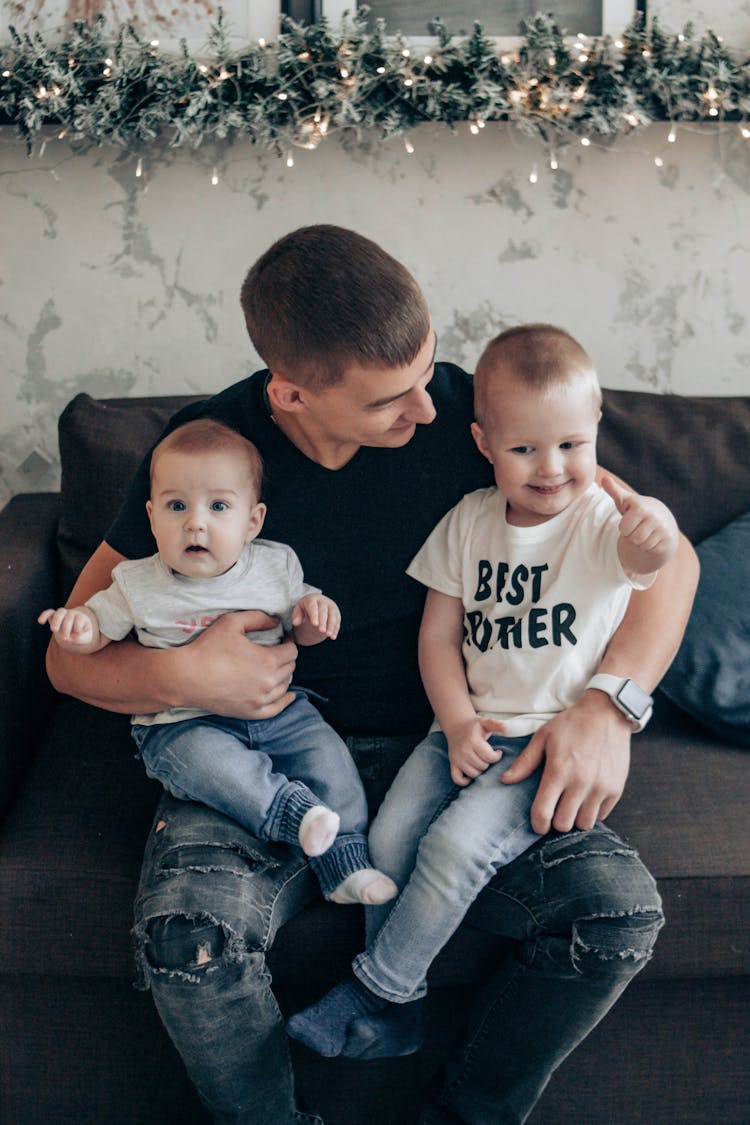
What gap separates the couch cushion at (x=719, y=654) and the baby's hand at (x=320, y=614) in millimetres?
570

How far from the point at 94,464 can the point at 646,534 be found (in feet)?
3.24

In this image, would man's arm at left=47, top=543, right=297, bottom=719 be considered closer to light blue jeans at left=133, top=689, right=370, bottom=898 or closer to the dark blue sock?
light blue jeans at left=133, top=689, right=370, bottom=898

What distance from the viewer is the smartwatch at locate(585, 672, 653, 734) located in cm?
140

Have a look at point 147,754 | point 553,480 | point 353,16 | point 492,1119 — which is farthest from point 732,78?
point 492,1119

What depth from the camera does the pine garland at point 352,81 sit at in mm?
1872

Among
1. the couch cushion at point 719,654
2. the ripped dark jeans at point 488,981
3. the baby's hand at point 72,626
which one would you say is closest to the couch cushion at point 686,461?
the couch cushion at point 719,654

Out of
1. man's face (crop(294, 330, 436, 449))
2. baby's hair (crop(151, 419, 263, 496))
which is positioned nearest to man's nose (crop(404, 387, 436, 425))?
man's face (crop(294, 330, 436, 449))

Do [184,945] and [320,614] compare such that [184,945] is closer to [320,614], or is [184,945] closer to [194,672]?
[194,672]

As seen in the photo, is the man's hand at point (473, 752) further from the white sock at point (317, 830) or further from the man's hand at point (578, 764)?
the white sock at point (317, 830)

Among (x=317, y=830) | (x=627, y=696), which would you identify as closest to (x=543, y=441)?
(x=627, y=696)

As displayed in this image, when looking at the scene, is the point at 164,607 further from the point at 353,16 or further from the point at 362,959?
the point at 353,16

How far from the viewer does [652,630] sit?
1.47m

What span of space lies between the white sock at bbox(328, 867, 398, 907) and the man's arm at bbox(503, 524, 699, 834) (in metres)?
0.20

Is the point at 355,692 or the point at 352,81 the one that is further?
the point at 352,81
